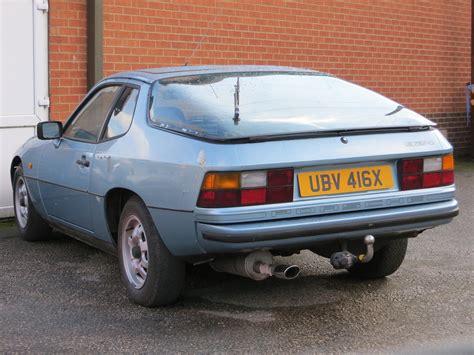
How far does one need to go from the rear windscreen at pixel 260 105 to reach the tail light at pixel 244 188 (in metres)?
0.22

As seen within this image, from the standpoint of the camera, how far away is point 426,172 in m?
4.85

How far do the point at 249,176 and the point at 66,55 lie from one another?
16.3 ft

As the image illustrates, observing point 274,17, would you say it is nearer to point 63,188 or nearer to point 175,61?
point 175,61

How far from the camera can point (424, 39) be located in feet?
45.0

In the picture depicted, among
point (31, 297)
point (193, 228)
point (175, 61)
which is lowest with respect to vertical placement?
point (31, 297)

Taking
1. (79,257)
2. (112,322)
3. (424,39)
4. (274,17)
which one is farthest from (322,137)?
(424,39)

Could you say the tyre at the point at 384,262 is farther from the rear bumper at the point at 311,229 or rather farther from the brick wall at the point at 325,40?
the brick wall at the point at 325,40

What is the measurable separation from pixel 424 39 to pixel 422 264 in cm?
823

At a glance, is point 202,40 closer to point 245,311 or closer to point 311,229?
point 245,311

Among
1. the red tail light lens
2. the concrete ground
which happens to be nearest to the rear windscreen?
the red tail light lens

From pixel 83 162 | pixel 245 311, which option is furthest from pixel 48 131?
pixel 245 311

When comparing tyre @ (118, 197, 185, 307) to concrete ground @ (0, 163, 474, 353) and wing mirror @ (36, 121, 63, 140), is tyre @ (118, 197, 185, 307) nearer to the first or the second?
concrete ground @ (0, 163, 474, 353)

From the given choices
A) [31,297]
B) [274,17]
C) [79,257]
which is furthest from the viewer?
[274,17]

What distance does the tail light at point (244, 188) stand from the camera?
4316 millimetres
